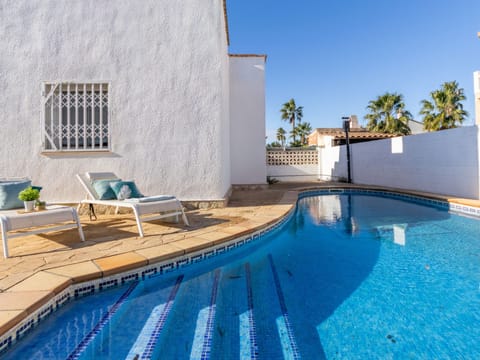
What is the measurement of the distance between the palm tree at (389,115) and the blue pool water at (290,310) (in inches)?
1017

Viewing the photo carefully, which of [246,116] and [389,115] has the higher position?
[389,115]

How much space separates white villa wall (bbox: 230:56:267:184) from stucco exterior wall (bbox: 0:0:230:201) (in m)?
5.24

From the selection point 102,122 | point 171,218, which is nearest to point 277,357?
point 171,218

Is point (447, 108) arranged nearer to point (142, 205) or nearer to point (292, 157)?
point (292, 157)

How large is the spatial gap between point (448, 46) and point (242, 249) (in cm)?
1648

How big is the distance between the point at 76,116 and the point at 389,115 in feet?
96.5

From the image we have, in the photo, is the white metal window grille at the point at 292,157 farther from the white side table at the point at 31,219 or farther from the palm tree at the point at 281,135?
the palm tree at the point at 281,135

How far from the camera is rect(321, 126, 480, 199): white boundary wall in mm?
8117

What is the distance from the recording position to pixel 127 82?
654 cm

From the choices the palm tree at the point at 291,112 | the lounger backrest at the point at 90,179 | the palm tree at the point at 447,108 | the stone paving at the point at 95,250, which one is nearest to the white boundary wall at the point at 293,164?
the stone paving at the point at 95,250

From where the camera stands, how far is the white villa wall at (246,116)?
473 inches

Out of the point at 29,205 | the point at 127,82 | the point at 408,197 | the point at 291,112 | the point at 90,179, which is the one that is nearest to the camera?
the point at 29,205

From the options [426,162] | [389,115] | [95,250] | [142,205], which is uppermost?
[389,115]

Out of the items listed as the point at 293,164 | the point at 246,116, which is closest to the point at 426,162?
the point at 246,116
